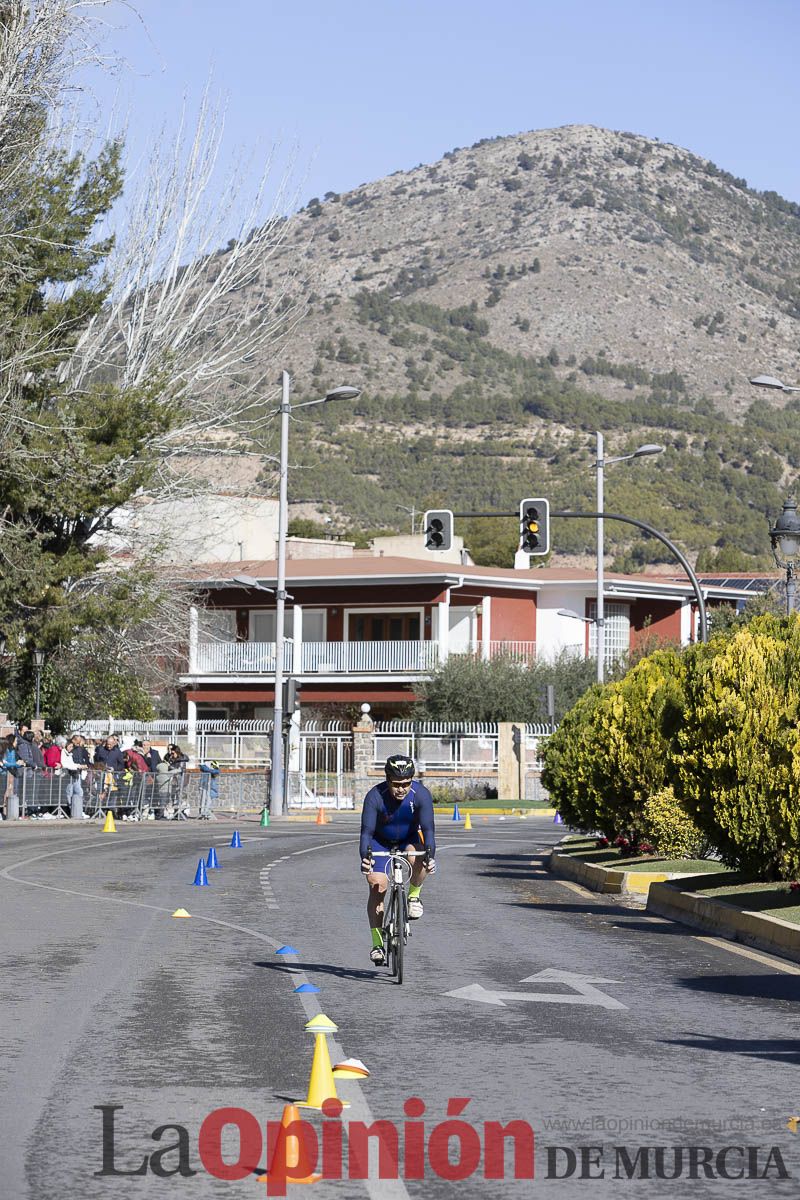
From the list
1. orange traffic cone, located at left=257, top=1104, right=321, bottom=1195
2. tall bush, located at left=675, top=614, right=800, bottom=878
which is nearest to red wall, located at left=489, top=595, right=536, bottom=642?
tall bush, located at left=675, top=614, right=800, bottom=878

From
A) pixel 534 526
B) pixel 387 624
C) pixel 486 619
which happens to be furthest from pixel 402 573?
pixel 534 526

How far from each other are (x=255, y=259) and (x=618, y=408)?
101446 millimetres

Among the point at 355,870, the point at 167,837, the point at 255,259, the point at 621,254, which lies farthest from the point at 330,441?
the point at 355,870

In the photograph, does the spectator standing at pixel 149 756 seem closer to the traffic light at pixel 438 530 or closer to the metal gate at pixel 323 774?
the metal gate at pixel 323 774

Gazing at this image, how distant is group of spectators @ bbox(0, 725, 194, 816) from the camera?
38625mm

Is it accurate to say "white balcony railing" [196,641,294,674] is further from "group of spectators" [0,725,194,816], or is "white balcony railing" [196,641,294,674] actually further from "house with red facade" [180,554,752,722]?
"group of spectators" [0,725,194,816]

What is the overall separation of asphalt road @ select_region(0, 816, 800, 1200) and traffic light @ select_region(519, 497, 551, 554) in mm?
14047

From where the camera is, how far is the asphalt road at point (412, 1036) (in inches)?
295

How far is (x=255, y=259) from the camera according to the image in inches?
1692

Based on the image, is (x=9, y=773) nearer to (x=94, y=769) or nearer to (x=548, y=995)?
(x=94, y=769)

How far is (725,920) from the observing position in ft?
57.6

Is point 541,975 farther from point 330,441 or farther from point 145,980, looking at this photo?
point 330,441

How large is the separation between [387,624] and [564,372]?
309ft

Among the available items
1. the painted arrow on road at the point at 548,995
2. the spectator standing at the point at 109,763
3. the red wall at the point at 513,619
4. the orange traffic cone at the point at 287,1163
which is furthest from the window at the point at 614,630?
the orange traffic cone at the point at 287,1163
